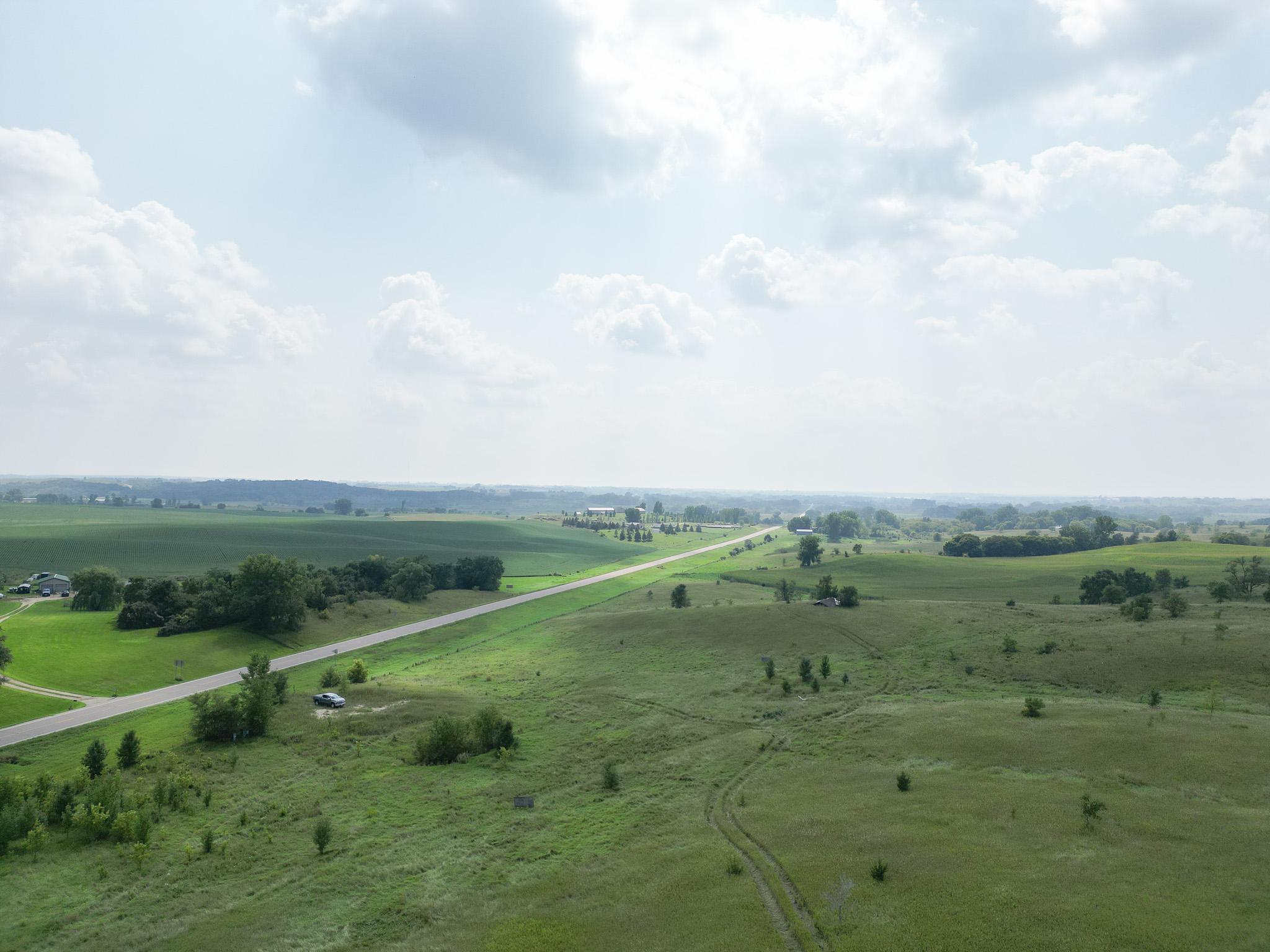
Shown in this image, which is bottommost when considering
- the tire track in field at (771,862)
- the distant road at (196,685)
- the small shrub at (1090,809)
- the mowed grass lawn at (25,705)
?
the distant road at (196,685)

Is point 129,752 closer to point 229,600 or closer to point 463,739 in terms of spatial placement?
point 463,739

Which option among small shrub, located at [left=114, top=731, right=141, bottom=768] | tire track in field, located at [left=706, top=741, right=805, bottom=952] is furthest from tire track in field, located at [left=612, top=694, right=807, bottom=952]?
small shrub, located at [left=114, top=731, right=141, bottom=768]

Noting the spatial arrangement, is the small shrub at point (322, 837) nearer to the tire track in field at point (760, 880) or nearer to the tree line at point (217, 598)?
the tire track in field at point (760, 880)

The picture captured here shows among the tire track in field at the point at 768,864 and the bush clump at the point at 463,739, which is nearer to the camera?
the tire track in field at the point at 768,864

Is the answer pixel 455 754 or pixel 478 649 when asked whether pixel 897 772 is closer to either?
pixel 455 754

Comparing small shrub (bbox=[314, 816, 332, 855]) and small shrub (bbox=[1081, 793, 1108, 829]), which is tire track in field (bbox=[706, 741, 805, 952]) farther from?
small shrub (bbox=[314, 816, 332, 855])

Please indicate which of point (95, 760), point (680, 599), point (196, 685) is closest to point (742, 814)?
point (95, 760)

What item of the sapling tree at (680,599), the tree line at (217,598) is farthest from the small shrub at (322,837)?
the sapling tree at (680,599)
